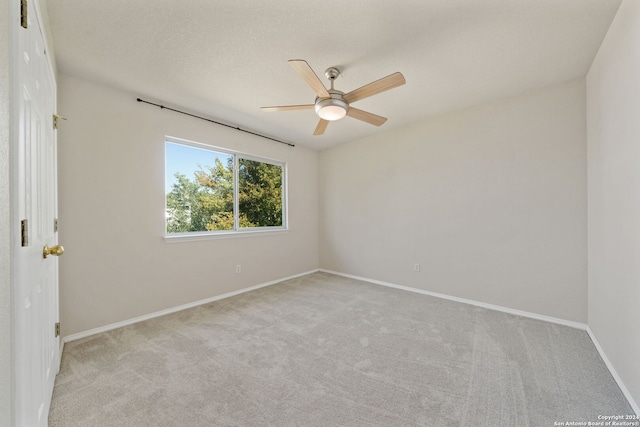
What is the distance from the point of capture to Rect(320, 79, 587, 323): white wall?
102 inches

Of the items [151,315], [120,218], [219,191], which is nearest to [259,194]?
[219,191]

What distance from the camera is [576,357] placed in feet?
6.68

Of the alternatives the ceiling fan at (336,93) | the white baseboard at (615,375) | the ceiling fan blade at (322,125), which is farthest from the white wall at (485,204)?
the ceiling fan blade at (322,125)

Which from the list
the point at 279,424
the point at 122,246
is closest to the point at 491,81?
the point at 279,424

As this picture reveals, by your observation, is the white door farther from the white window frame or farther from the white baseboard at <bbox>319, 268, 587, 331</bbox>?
the white baseboard at <bbox>319, 268, 587, 331</bbox>

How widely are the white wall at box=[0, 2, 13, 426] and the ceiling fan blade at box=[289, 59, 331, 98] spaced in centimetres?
127

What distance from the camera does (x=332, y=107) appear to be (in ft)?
7.11

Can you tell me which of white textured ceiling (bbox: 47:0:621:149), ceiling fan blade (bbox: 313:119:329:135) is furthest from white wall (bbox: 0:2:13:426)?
ceiling fan blade (bbox: 313:119:329:135)

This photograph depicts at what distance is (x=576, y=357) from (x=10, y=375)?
3.31 metres

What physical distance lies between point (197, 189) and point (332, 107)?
7.30ft

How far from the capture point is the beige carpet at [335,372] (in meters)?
1.51

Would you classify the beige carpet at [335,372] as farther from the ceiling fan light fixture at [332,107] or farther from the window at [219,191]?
the ceiling fan light fixture at [332,107]

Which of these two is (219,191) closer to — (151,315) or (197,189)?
(197,189)

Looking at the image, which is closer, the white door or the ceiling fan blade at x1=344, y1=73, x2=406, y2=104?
the white door
